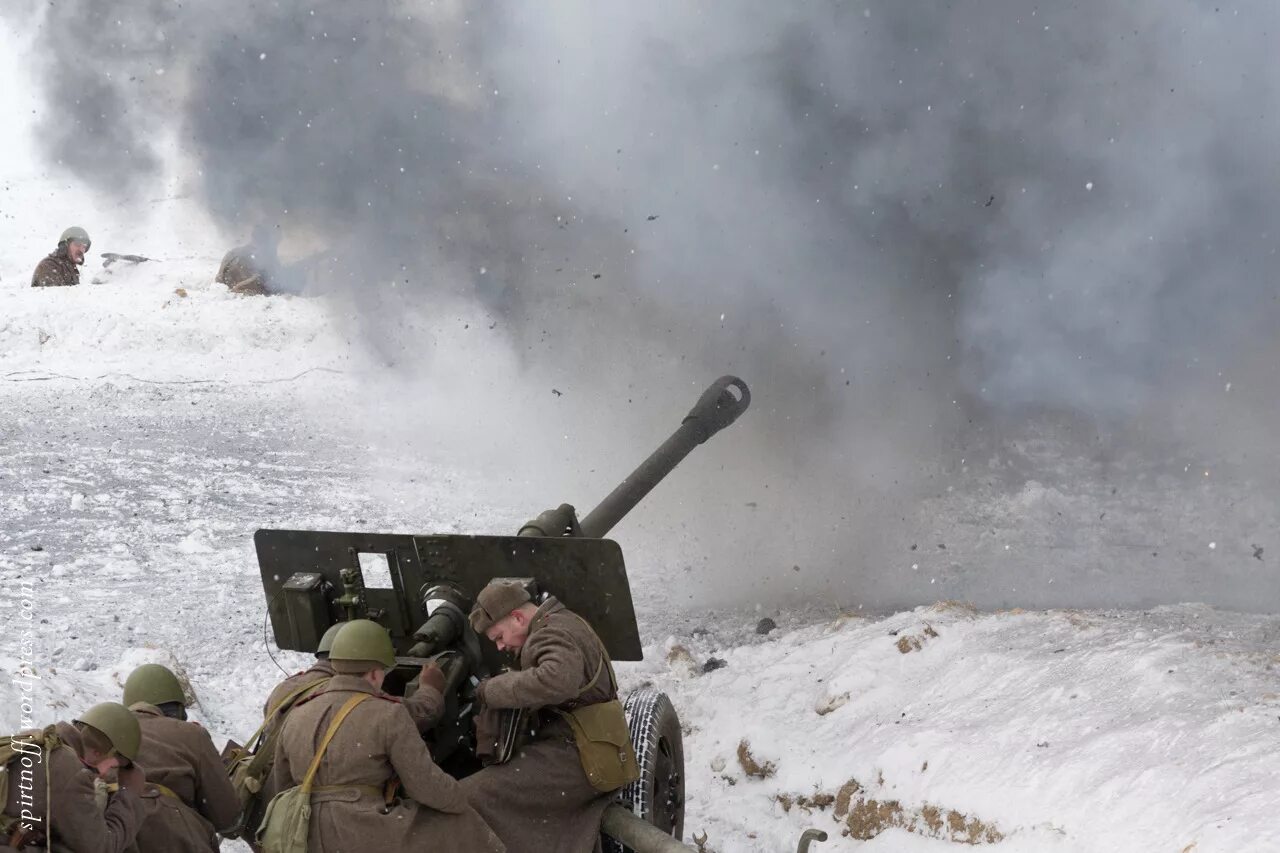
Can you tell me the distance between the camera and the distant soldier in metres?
3.12

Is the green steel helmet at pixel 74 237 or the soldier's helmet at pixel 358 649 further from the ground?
the green steel helmet at pixel 74 237

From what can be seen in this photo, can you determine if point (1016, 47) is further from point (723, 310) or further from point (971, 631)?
point (971, 631)

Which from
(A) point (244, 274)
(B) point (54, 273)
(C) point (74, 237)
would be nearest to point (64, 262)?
(B) point (54, 273)

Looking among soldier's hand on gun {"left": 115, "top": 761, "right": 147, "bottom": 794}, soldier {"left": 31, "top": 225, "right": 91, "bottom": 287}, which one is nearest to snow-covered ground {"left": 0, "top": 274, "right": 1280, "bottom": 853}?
soldier's hand on gun {"left": 115, "top": 761, "right": 147, "bottom": 794}

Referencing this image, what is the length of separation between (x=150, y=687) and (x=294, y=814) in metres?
0.62

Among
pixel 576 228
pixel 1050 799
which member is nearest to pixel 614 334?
pixel 576 228

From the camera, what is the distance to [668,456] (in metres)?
5.03

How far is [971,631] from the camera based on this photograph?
475 cm

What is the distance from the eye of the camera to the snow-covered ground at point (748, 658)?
3.24 meters

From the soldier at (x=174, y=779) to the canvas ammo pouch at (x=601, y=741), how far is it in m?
0.94

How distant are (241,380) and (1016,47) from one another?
721 centimetres

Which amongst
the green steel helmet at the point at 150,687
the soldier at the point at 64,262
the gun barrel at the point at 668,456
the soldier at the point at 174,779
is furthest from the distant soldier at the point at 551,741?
the soldier at the point at 64,262

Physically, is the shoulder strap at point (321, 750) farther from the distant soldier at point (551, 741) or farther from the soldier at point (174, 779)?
the distant soldier at point (551, 741)

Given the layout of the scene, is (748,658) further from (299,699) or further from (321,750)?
(321,750)
